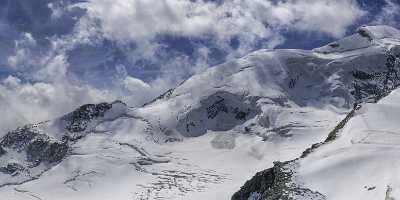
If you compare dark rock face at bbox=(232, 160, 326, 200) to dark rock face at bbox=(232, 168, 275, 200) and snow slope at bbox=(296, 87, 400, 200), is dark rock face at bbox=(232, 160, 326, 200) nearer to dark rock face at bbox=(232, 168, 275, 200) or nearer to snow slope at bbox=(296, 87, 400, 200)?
dark rock face at bbox=(232, 168, 275, 200)

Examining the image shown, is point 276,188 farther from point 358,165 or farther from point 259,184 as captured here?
point 259,184

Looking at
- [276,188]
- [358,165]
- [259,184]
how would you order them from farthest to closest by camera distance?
1. [259,184]
2. [358,165]
3. [276,188]

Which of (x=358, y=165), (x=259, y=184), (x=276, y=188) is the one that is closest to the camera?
(x=276, y=188)

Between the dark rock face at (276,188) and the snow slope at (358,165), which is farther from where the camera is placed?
the dark rock face at (276,188)

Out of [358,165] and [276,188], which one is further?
[358,165]

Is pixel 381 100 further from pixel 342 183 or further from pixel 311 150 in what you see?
pixel 342 183

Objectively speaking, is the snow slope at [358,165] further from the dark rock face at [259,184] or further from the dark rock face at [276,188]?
the dark rock face at [259,184]

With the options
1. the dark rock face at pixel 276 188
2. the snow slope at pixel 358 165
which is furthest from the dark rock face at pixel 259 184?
the snow slope at pixel 358 165

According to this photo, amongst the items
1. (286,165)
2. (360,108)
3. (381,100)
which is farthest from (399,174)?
(381,100)

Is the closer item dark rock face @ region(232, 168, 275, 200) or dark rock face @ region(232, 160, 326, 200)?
dark rock face @ region(232, 160, 326, 200)

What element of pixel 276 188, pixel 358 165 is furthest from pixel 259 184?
pixel 358 165

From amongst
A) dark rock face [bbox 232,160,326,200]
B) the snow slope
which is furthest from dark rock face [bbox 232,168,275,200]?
the snow slope

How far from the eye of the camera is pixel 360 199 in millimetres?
85500

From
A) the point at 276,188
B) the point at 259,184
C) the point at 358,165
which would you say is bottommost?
the point at 276,188
